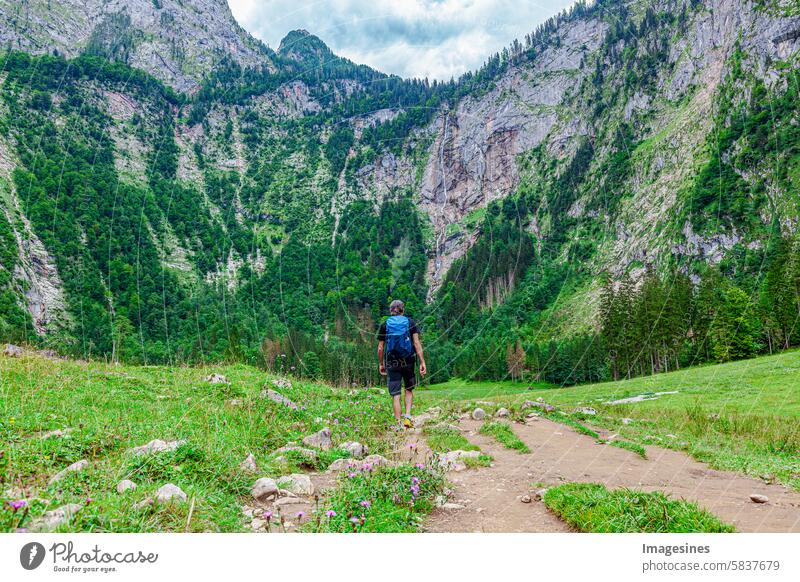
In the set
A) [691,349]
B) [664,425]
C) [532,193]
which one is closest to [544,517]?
[664,425]

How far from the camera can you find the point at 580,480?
20.7ft

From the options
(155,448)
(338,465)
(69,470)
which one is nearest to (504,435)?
(338,465)

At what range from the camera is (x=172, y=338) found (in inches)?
5408

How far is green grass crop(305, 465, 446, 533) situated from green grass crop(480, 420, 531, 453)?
137 inches

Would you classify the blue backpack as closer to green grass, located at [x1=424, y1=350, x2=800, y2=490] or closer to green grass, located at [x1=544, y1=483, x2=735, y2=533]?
green grass, located at [x1=424, y1=350, x2=800, y2=490]

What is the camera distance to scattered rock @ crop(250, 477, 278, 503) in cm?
479

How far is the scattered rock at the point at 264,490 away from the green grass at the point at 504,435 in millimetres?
5333

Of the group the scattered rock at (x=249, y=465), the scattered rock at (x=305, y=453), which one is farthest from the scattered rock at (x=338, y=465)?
the scattered rock at (x=249, y=465)

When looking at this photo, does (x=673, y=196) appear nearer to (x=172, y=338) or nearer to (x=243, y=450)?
(x=243, y=450)

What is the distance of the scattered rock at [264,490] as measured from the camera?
Result: 479 centimetres

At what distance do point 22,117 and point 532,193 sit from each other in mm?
222231

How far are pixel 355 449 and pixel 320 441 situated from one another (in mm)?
721

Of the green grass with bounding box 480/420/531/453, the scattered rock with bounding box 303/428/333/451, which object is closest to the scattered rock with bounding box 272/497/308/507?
the scattered rock with bounding box 303/428/333/451

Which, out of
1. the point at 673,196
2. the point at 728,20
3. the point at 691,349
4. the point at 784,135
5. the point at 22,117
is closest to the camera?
the point at 691,349
